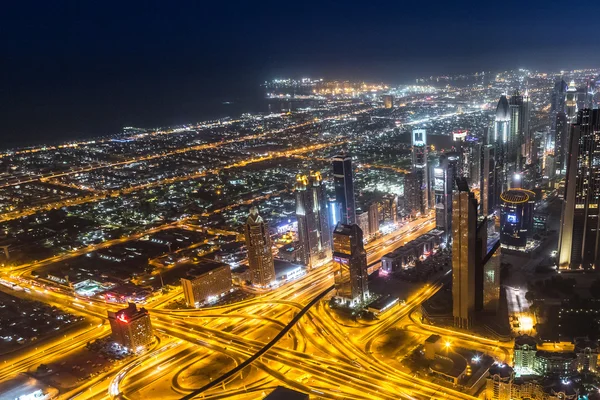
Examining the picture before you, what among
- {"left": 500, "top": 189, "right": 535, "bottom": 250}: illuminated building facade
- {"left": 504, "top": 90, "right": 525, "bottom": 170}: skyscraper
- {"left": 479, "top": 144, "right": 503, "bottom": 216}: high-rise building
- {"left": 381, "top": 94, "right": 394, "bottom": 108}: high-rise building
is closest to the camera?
{"left": 500, "top": 189, "right": 535, "bottom": 250}: illuminated building facade

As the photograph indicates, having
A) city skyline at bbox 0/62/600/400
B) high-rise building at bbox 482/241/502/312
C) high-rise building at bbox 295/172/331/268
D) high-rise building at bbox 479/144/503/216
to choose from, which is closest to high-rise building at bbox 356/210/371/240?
city skyline at bbox 0/62/600/400

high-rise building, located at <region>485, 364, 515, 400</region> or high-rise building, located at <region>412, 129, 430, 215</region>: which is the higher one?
high-rise building, located at <region>412, 129, 430, 215</region>

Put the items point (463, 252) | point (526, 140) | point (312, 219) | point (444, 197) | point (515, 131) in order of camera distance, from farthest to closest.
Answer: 1. point (526, 140)
2. point (515, 131)
3. point (444, 197)
4. point (312, 219)
5. point (463, 252)

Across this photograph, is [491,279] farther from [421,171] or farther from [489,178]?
[421,171]

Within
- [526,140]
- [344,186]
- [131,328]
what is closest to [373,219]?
[344,186]

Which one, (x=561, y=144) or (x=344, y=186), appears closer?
(x=344, y=186)

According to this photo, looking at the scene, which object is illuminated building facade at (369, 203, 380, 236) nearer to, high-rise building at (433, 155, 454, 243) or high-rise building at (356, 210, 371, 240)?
high-rise building at (356, 210, 371, 240)
